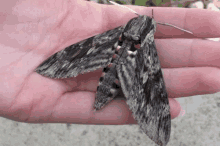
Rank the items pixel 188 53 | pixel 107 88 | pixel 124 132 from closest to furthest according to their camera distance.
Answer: pixel 107 88
pixel 188 53
pixel 124 132

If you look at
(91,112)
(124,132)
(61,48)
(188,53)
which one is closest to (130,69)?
(91,112)

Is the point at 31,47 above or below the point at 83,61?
above

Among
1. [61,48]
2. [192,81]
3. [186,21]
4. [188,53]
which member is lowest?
Answer: [192,81]

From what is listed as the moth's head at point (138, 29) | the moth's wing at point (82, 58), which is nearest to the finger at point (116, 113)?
the moth's wing at point (82, 58)

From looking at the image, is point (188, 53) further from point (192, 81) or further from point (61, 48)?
point (61, 48)

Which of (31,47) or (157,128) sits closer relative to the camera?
(157,128)

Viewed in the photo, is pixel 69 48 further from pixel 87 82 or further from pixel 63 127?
pixel 63 127

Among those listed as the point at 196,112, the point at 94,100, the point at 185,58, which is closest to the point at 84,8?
the point at 94,100

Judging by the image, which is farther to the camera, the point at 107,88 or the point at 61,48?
the point at 61,48
